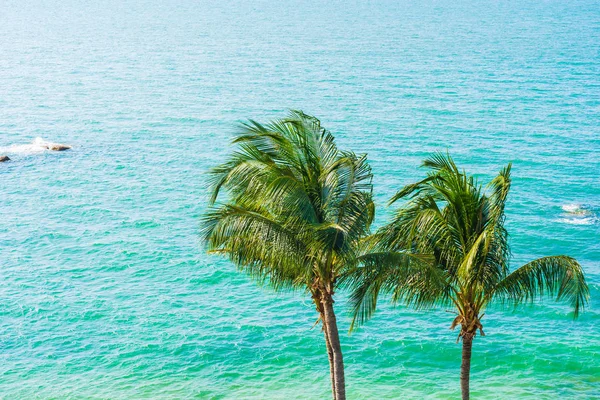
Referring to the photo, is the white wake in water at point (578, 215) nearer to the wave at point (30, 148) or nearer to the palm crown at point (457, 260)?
the palm crown at point (457, 260)

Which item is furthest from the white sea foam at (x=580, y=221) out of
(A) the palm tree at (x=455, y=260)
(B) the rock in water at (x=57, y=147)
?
(B) the rock in water at (x=57, y=147)

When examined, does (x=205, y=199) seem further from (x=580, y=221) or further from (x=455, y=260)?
(x=455, y=260)

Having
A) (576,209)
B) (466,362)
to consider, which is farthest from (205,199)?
(466,362)

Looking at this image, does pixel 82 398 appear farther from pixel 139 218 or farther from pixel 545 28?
pixel 545 28

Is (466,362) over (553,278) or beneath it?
beneath

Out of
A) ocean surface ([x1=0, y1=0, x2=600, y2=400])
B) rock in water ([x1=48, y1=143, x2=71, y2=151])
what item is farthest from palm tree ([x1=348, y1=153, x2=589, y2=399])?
rock in water ([x1=48, y1=143, x2=71, y2=151])

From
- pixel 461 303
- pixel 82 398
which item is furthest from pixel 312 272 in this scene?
pixel 82 398
